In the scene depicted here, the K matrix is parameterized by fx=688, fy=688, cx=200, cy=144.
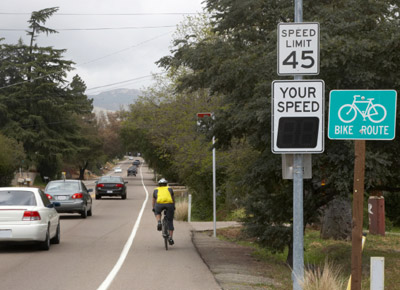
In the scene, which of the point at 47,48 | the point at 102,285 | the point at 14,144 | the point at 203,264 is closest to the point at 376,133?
the point at 102,285

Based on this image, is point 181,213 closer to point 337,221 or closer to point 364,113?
point 337,221

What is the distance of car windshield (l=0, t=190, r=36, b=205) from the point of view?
1584 cm

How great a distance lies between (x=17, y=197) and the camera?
16.0 meters

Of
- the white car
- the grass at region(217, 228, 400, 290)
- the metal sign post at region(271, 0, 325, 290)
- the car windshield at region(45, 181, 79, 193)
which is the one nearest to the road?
the white car

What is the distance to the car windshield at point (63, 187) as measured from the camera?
91.4ft

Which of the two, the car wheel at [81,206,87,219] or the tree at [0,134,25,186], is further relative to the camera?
the tree at [0,134,25,186]

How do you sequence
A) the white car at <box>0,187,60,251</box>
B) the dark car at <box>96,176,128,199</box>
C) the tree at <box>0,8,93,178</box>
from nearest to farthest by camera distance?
the white car at <box>0,187,60,251</box> → the dark car at <box>96,176,128,199</box> → the tree at <box>0,8,93,178</box>

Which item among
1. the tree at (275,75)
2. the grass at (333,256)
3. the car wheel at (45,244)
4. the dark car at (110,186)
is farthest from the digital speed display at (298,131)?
the dark car at (110,186)

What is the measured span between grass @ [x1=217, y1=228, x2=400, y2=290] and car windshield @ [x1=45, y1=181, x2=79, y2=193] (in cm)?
698

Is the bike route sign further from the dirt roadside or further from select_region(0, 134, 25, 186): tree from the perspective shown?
select_region(0, 134, 25, 186): tree

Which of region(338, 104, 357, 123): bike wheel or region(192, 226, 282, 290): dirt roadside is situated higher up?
region(338, 104, 357, 123): bike wheel

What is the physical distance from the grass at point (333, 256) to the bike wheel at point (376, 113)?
3027mm

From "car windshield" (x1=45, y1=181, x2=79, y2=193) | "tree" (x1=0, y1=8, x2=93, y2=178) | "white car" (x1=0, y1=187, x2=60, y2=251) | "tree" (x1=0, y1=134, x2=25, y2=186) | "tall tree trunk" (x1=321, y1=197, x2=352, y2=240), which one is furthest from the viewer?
"tree" (x1=0, y1=8, x2=93, y2=178)

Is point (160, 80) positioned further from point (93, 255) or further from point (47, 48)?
point (93, 255)
